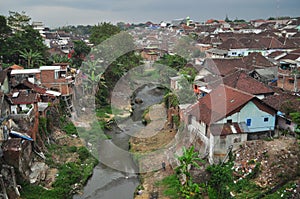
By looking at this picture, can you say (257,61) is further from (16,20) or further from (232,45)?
(16,20)

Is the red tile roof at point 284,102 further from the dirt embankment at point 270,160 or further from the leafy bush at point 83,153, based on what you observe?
the leafy bush at point 83,153

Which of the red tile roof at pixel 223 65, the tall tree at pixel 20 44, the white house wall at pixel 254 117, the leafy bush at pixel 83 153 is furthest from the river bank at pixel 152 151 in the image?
the tall tree at pixel 20 44

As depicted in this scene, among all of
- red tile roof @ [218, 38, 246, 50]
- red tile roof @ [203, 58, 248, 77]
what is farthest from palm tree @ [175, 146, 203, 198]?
red tile roof @ [218, 38, 246, 50]

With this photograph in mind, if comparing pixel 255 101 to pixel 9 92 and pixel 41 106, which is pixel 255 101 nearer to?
pixel 41 106

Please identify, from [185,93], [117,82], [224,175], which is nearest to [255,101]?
[224,175]

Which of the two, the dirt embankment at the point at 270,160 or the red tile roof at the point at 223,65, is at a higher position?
the red tile roof at the point at 223,65
